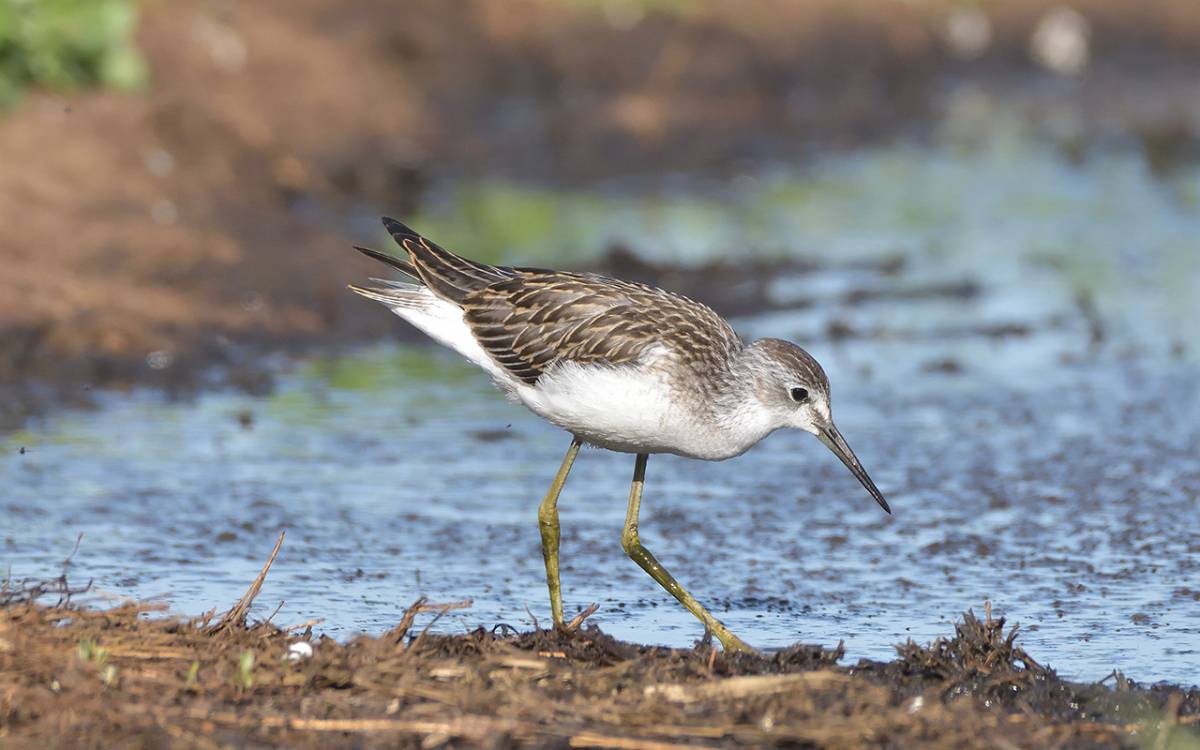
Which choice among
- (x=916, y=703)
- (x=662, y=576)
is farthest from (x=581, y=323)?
(x=916, y=703)

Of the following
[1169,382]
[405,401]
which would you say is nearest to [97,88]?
[405,401]

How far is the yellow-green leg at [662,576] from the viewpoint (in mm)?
6871

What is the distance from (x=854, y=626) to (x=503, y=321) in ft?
6.19

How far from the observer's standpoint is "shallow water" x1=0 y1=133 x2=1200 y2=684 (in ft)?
24.9

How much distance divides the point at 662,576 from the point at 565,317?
Answer: 1.12m

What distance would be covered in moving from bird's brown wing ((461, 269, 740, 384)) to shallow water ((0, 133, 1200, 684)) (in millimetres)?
1097

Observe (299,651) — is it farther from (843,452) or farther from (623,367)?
(843,452)

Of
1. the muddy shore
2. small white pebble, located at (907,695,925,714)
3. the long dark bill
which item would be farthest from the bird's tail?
small white pebble, located at (907,695,925,714)

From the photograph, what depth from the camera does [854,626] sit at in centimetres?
729

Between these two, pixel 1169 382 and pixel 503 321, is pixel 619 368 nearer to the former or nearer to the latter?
pixel 503 321

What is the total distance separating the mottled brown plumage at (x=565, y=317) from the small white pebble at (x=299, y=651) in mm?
1812

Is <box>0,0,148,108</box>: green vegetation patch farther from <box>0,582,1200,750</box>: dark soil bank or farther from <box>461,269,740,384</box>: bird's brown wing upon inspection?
<box>0,582,1200,750</box>: dark soil bank

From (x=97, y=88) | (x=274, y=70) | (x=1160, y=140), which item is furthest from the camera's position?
(x=1160, y=140)

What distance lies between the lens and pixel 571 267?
15227 mm
